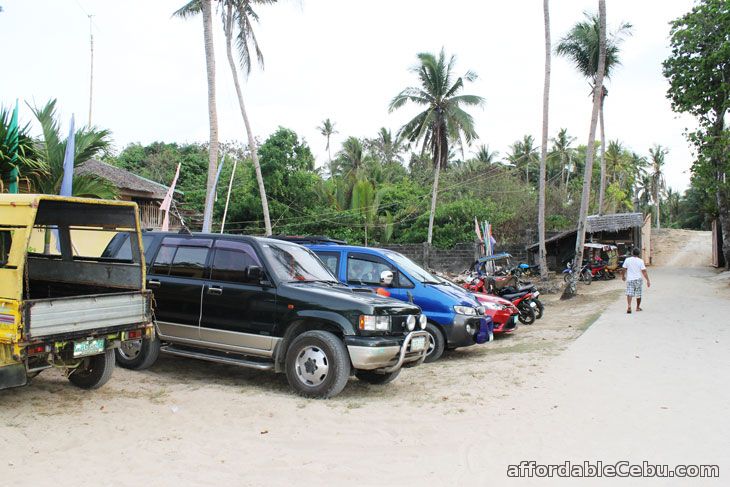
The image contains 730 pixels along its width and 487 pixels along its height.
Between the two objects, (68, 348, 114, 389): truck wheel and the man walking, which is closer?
(68, 348, 114, 389): truck wheel

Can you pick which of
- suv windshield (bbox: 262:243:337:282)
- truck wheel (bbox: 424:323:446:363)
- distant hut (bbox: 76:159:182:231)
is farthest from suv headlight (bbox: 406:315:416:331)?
distant hut (bbox: 76:159:182:231)

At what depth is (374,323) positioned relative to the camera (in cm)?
664

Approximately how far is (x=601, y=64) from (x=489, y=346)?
44.2 ft

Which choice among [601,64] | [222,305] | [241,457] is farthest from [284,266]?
[601,64]

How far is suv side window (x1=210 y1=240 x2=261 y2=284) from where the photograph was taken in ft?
24.5

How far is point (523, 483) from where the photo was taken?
4301 mm

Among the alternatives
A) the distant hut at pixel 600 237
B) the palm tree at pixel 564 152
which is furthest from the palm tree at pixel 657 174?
the distant hut at pixel 600 237

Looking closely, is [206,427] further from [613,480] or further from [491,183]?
[491,183]

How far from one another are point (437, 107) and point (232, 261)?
89.8 feet

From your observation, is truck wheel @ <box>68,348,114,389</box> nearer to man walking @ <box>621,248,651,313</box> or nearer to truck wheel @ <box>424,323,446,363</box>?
truck wheel @ <box>424,323,446,363</box>

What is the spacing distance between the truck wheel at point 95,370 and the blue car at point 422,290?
3703 millimetres

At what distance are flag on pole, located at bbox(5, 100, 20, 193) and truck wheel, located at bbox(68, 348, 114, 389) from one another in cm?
366

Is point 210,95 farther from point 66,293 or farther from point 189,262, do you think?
point 66,293

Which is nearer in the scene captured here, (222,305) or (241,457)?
(241,457)
